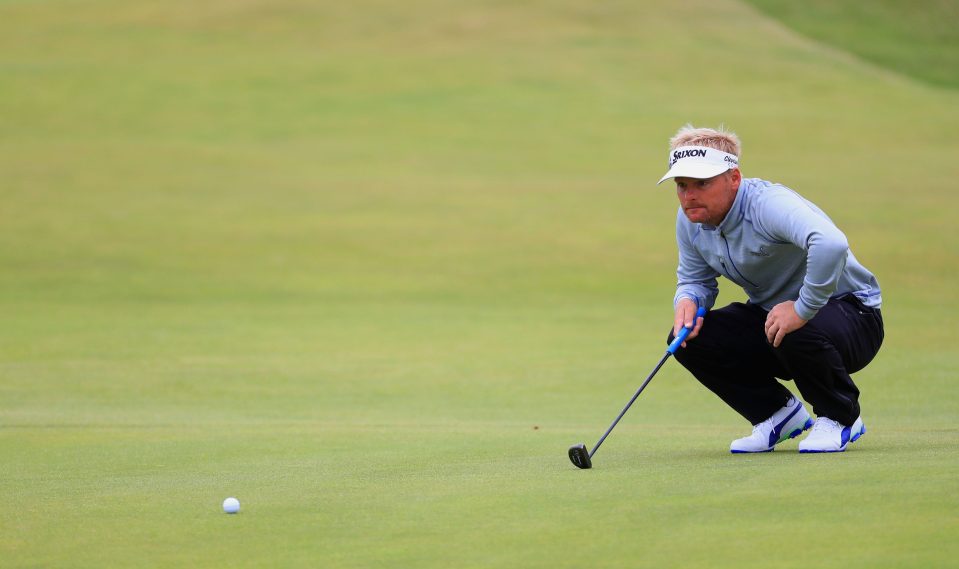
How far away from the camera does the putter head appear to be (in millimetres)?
5051

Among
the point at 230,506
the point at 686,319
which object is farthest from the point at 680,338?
the point at 230,506

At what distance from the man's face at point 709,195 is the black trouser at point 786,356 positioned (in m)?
0.52

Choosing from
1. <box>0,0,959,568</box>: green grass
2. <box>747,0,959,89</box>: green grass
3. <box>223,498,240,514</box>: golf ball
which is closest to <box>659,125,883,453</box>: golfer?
<box>0,0,959,568</box>: green grass

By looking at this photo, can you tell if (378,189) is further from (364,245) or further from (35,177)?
(35,177)

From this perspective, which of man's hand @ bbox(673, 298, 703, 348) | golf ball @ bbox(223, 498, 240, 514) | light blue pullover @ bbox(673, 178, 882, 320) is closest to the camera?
golf ball @ bbox(223, 498, 240, 514)

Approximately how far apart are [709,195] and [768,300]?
649mm

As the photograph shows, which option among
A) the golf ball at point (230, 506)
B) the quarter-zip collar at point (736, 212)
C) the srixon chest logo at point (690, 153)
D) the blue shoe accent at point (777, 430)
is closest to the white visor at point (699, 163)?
the srixon chest logo at point (690, 153)

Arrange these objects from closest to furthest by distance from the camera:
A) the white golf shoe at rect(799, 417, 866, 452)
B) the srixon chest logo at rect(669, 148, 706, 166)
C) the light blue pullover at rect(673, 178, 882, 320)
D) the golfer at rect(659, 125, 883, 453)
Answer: the light blue pullover at rect(673, 178, 882, 320), the golfer at rect(659, 125, 883, 453), the srixon chest logo at rect(669, 148, 706, 166), the white golf shoe at rect(799, 417, 866, 452)

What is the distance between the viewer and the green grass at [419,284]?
163 inches

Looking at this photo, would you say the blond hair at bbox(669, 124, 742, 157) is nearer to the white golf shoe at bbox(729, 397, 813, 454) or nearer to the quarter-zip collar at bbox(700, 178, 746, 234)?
the quarter-zip collar at bbox(700, 178, 746, 234)

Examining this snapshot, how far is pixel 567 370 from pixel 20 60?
77.7 feet

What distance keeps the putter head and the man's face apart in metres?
1.03

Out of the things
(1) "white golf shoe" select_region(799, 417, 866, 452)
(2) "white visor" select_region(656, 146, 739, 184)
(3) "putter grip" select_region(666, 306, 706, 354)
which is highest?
(2) "white visor" select_region(656, 146, 739, 184)

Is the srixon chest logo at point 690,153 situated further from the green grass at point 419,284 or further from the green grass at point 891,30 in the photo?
the green grass at point 891,30
